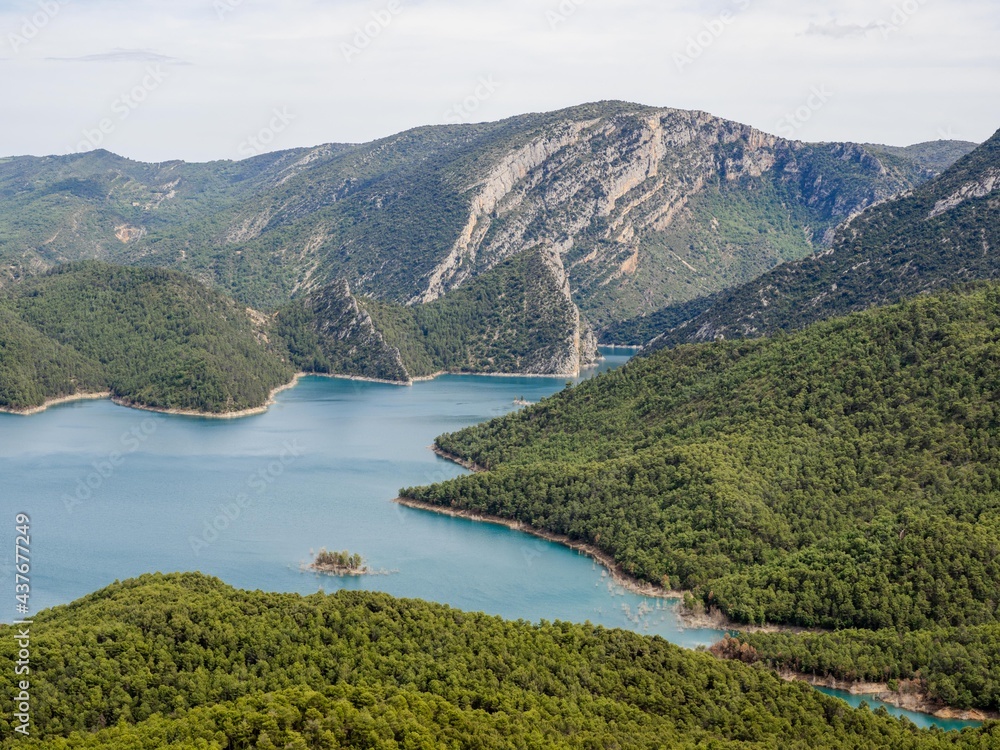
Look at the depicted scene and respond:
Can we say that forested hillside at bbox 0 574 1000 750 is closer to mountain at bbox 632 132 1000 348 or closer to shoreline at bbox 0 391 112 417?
shoreline at bbox 0 391 112 417

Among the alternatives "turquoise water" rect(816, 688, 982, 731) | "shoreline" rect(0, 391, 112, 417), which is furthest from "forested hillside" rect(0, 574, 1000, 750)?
"shoreline" rect(0, 391, 112, 417)

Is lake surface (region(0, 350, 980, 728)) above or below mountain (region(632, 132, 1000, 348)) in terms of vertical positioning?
below

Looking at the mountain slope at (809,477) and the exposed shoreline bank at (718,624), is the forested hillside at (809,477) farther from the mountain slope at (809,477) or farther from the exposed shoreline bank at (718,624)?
the exposed shoreline bank at (718,624)

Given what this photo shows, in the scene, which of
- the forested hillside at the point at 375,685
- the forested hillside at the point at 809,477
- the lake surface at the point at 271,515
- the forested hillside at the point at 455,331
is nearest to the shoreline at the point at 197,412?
the lake surface at the point at 271,515

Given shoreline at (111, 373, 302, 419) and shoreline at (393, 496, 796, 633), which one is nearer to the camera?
shoreline at (393, 496, 796, 633)

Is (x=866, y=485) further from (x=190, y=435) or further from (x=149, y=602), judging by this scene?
(x=190, y=435)

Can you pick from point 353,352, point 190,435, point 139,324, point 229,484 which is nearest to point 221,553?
point 229,484

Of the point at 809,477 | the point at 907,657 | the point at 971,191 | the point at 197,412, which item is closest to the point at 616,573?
the point at 809,477
